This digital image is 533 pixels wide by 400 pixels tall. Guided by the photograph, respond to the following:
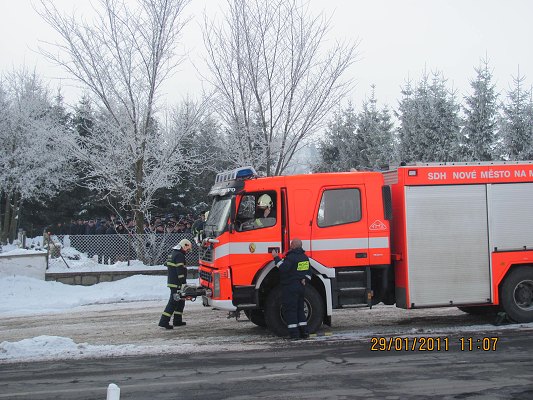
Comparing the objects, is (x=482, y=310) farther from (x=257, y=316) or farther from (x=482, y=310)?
(x=257, y=316)

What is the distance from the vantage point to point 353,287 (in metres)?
11.0

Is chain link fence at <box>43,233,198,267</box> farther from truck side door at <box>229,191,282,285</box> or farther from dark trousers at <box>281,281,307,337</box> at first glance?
dark trousers at <box>281,281,307,337</box>

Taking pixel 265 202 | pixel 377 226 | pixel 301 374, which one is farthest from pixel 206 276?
pixel 301 374

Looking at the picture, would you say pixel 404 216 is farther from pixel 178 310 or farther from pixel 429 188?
pixel 178 310

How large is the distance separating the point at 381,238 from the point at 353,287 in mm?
1024

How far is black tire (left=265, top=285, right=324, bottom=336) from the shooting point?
10805mm

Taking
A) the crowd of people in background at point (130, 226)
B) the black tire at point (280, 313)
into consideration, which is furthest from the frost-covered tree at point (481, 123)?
the black tire at point (280, 313)

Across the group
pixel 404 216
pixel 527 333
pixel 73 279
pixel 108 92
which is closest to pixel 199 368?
pixel 404 216

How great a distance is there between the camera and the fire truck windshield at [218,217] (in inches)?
430

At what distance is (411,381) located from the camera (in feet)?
25.4

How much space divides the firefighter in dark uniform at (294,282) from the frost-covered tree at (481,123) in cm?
2106
